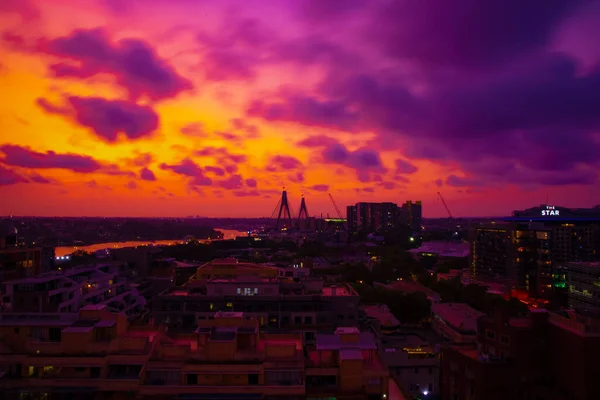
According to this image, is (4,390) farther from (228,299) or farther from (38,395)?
(228,299)

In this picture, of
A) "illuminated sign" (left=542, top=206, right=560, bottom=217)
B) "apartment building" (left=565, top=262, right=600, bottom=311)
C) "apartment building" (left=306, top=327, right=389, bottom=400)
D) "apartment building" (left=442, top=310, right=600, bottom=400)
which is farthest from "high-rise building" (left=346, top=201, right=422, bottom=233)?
"apartment building" (left=306, top=327, right=389, bottom=400)

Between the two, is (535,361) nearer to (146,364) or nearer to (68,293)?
(146,364)

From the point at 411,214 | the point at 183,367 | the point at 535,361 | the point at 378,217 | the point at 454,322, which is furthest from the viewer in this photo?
the point at 411,214

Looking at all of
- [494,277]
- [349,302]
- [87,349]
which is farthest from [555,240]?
[87,349]

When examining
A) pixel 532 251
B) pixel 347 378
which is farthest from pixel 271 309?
pixel 532 251

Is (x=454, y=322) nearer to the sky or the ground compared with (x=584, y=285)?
nearer to the ground


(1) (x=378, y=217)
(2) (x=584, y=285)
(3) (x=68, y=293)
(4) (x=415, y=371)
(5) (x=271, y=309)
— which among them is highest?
(1) (x=378, y=217)

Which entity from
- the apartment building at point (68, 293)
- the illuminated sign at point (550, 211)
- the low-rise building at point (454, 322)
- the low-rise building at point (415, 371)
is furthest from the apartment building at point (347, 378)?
the illuminated sign at point (550, 211)
